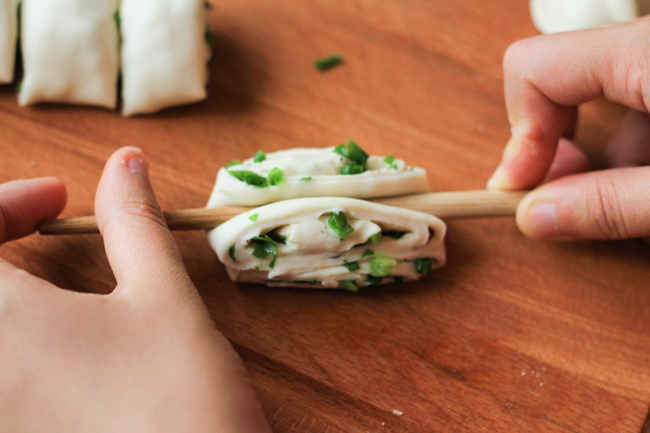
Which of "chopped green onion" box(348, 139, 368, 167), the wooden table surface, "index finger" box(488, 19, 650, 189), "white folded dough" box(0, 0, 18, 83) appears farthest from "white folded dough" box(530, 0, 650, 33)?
"white folded dough" box(0, 0, 18, 83)

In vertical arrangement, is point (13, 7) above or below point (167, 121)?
above

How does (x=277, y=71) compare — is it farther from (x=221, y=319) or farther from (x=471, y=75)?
(x=221, y=319)

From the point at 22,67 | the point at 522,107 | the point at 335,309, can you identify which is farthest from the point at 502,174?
the point at 22,67

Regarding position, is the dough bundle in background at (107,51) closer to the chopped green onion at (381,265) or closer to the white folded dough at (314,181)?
the white folded dough at (314,181)

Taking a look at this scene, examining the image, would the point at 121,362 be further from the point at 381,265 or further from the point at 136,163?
the point at 381,265

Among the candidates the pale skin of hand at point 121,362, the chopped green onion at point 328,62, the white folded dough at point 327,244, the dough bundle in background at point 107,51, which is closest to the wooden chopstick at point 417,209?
the white folded dough at point 327,244

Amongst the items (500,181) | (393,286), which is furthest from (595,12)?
(393,286)

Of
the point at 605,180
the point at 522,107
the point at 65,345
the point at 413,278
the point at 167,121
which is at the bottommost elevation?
the point at 413,278
